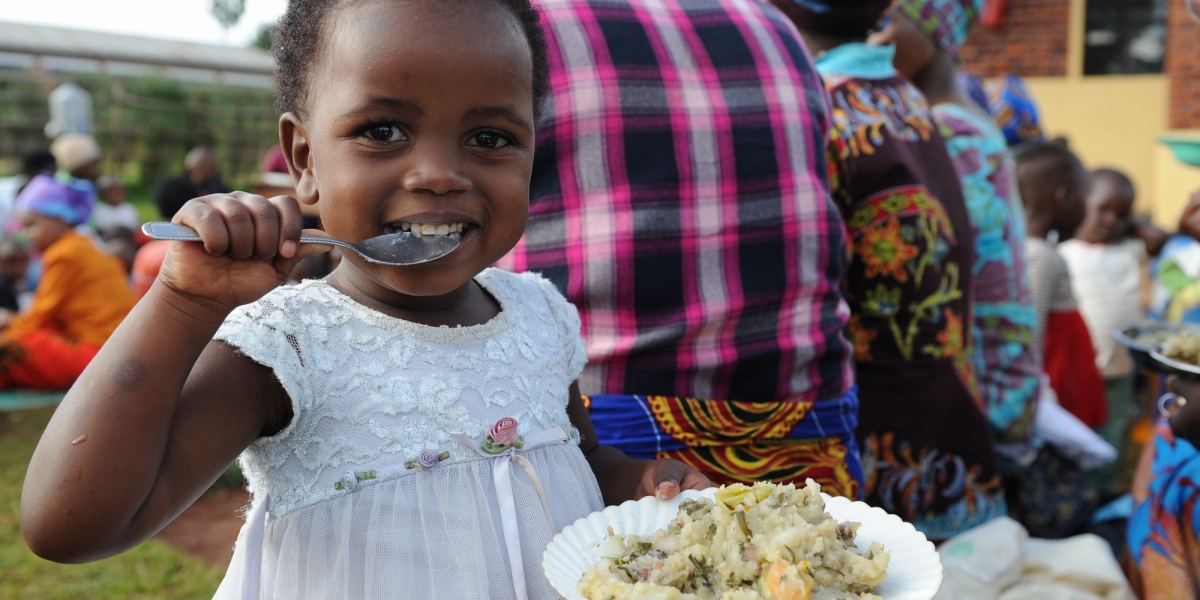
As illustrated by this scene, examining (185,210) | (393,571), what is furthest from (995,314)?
(185,210)

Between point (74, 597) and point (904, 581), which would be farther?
point (74, 597)

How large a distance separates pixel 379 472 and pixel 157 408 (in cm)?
34

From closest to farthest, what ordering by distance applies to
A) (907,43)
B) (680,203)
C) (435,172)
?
(435,172)
(680,203)
(907,43)

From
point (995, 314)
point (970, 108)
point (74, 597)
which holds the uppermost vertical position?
point (970, 108)

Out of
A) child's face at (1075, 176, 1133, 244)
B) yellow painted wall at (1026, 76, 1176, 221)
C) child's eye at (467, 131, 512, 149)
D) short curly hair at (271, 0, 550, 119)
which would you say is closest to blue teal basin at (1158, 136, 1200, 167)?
short curly hair at (271, 0, 550, 119)

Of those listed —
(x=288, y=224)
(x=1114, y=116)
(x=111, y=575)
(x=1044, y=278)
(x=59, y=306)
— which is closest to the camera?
(x=288, y=224)

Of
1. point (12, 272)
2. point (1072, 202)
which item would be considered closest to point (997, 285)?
point (1072, 202)

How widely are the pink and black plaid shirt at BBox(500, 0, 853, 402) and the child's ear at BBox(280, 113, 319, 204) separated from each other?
52 centimetres

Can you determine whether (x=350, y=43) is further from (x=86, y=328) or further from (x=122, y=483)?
(x=86, y=328)

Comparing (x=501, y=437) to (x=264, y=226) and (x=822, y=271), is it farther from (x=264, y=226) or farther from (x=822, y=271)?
(x=822, y=271)

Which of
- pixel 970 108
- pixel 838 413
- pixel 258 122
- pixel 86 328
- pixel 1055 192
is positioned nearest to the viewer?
pixel 838 413

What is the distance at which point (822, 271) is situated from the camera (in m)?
1.98

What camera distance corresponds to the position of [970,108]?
3336 mm

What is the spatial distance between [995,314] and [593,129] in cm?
185
